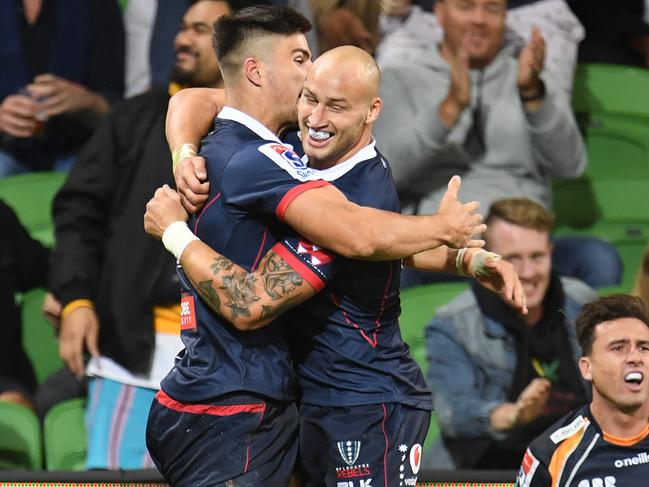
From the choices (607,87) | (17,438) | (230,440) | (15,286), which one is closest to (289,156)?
(230,440)

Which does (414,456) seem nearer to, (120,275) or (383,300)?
(383,300)

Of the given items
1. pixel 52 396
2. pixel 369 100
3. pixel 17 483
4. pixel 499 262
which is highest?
pixel 369 100

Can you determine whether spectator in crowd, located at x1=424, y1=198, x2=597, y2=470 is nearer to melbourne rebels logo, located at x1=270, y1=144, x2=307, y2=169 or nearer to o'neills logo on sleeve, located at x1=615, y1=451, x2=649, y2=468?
o'neills logo on sleeve, located at x1=615, y1=451, x2=649, y2=468

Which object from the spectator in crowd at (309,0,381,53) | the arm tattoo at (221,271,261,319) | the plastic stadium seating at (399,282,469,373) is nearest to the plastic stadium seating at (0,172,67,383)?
the spectator in crowd at (309,0,381,53)

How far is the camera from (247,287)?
109 inches

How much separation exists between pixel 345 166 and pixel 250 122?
26 centimetres

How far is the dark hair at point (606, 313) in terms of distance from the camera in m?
3.65

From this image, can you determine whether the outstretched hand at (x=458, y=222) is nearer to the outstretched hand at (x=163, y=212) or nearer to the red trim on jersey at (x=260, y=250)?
the red trim on jersey at (x=260, y=250)

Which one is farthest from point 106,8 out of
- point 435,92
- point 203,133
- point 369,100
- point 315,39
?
point 369,100

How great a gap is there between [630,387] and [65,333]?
2109mm

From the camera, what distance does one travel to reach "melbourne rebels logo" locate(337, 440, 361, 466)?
2.84 meters

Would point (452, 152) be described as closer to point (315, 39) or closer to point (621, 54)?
point (315, 39)

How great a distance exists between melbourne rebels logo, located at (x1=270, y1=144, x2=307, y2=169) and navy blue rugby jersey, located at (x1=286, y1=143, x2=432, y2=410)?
6 centimetres

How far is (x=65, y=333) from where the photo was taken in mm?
4605
